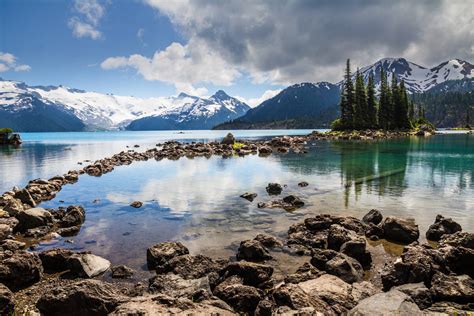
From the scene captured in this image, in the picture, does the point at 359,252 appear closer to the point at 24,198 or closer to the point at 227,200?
the point at 227,200

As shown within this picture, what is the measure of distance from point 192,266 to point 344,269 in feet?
21.4

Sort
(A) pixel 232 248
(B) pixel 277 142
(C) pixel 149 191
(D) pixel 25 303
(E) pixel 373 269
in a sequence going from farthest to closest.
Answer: (B) pixel 277 142 → (C) pixel 149 191 → (A) pixel 232 248 → (E) pixel 373 269 → (D) pixel 25 303

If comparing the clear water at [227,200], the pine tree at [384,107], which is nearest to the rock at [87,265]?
the clear water at [227,200]

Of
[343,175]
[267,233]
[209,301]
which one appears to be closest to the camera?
[209,301]

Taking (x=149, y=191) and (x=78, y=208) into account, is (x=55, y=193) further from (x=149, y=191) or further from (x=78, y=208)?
(x=78, y=208)

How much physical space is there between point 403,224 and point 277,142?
8307 centimetres

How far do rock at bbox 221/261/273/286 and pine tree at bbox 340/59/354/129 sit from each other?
14109 centimetres

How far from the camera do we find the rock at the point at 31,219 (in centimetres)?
2222

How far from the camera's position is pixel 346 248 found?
52.9 ft

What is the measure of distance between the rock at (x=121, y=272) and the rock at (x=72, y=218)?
31.8 ft

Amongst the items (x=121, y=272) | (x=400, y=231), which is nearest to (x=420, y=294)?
(x=400, y=231)

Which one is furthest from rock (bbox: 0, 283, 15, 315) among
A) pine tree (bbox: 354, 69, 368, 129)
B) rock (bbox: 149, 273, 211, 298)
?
pine tree (bbox: 354, 69, 368, 129)

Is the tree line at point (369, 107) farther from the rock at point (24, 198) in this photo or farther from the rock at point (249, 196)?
the rock at point (24, 198)

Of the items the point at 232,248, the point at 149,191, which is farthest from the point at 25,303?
the point at 149,191
